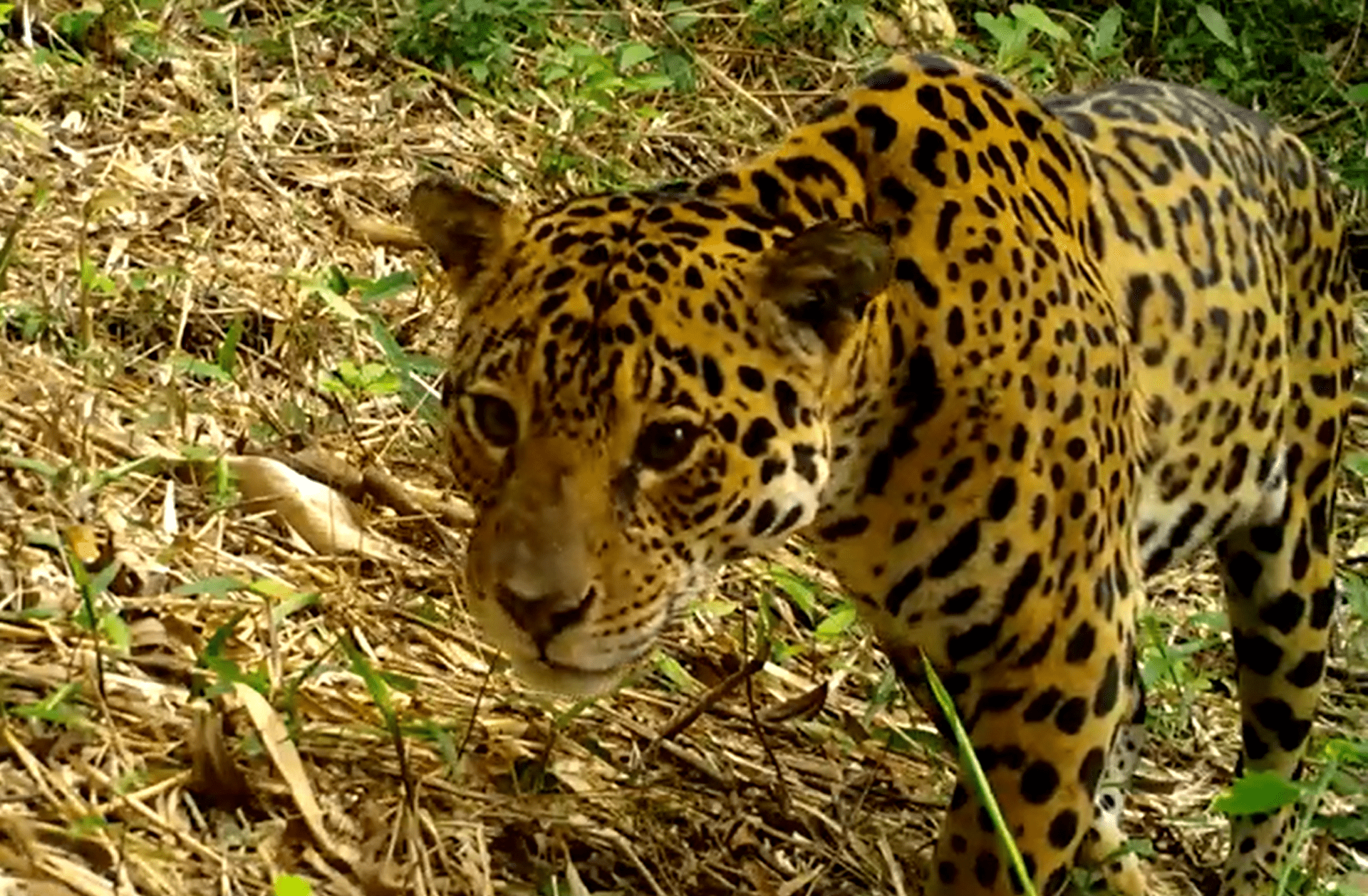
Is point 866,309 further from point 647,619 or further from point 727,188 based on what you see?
point 647,619

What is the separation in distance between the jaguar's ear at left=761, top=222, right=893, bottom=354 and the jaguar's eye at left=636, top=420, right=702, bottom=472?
268 mm

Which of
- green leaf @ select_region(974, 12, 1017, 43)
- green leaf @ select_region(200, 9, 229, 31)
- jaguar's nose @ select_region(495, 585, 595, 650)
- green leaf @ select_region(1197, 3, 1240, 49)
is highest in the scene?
green leaf @ select_region(1197, 3, 1240, 49)

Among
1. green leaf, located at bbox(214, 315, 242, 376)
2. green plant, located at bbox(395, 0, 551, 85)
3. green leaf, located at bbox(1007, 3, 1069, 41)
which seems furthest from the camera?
green leaf, located at bbox(1007, 3, 1069, 41)

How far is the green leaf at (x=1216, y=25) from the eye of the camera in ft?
30.4

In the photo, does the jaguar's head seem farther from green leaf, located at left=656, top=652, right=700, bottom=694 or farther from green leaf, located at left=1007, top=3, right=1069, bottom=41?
green leaf, located at left=1007, top=3, right=1069, bottom=41

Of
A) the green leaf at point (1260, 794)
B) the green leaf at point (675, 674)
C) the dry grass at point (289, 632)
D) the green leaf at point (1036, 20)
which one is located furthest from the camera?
the green leaf at point (1036, 20)

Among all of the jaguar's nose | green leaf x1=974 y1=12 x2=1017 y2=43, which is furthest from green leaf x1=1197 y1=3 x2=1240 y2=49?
the jaguar's nose

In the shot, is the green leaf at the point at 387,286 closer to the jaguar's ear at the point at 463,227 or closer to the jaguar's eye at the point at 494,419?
the jaguar's ear at the point at 463,227

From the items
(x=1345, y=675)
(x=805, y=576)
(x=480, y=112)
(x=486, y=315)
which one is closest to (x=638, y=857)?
(x=486, y=315)

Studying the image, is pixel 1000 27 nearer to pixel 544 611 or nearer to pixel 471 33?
pixel 471 33

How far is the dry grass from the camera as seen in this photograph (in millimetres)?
4012

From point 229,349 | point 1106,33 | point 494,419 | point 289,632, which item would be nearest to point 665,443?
point 494,419

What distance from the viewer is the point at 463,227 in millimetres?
3734

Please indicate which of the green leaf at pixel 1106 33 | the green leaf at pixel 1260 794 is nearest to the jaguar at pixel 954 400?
the green leaf at pixel 1260 794
